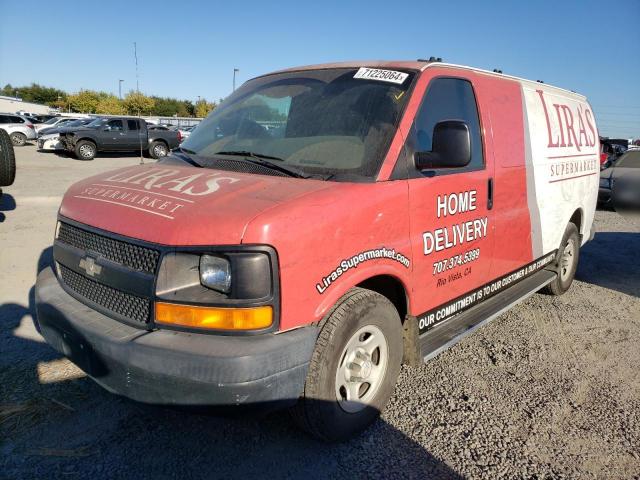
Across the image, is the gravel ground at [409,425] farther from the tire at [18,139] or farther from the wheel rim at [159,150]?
the tire at [18,139]

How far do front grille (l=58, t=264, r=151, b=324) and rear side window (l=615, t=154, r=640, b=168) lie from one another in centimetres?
945

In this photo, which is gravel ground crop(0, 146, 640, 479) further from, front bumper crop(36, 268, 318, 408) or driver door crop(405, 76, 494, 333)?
driver door crop(405, 76, 494, 333)

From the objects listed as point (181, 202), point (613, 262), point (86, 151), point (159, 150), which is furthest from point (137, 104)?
point (181, 202)

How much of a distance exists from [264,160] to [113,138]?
2003 centimetres

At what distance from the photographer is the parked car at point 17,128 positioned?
78.1 feet

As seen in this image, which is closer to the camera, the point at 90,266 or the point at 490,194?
the point at 90,266

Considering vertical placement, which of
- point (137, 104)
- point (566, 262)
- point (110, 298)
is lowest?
point (566, 262)

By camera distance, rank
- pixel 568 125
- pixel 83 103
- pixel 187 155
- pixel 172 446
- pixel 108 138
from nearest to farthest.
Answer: pixel 172 446
pixel 187 155
pixel 568 125
pixel 108 138
pixel 83 103

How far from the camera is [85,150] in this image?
19.6 metres

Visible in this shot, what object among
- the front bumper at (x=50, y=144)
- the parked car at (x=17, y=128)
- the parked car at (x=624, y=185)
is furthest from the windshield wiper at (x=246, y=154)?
the parked car at (x=17, y=128)

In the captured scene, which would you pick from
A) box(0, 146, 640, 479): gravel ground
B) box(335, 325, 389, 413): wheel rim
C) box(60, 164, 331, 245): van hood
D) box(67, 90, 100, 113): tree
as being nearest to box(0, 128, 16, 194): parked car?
box(0, 146, 640, 479): gravel ground

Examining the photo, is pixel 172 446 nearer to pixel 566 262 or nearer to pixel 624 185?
pixel 566 262

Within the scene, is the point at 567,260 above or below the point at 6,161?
below

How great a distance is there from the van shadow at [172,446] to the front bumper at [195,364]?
0.12 m
